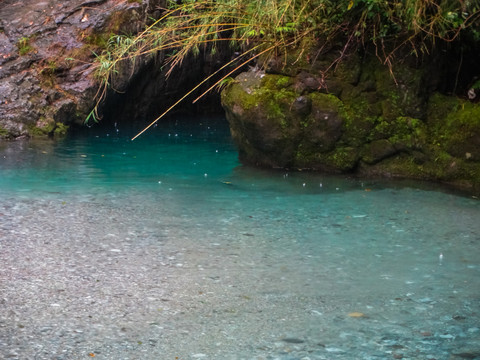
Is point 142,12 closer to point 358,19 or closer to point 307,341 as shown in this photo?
point 358,19

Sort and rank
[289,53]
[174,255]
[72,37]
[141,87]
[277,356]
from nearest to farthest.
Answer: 1. [277,356]
2. [174,255]
3. [289,53]
4. [72,37]
5. [141,87]

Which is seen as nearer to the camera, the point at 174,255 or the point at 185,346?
the point at 185,346

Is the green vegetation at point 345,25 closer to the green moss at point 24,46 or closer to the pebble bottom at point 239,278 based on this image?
the pebble bottom at point 239,278

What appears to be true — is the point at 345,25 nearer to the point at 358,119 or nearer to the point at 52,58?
A: the point at 358,119

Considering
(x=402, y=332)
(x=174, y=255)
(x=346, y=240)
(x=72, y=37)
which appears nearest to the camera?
(x=402, y=332)

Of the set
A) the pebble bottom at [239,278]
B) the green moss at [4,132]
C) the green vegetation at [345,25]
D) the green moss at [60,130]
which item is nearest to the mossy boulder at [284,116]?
the green vegetation at [345,25]

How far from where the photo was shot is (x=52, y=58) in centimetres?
1020

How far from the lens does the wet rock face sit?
9844 millimetres

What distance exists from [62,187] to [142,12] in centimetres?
461

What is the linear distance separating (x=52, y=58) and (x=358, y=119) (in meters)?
5.07

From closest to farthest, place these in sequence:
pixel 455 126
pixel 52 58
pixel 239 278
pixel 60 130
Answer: pixel 239 278 < pixel 455 126 < pixel 60 130 < pixel 52 58

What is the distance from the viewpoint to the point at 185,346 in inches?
127

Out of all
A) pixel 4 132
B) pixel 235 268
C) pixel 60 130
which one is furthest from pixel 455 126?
pixel 4 132

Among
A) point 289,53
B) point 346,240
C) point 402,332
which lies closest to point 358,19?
point 289,53
